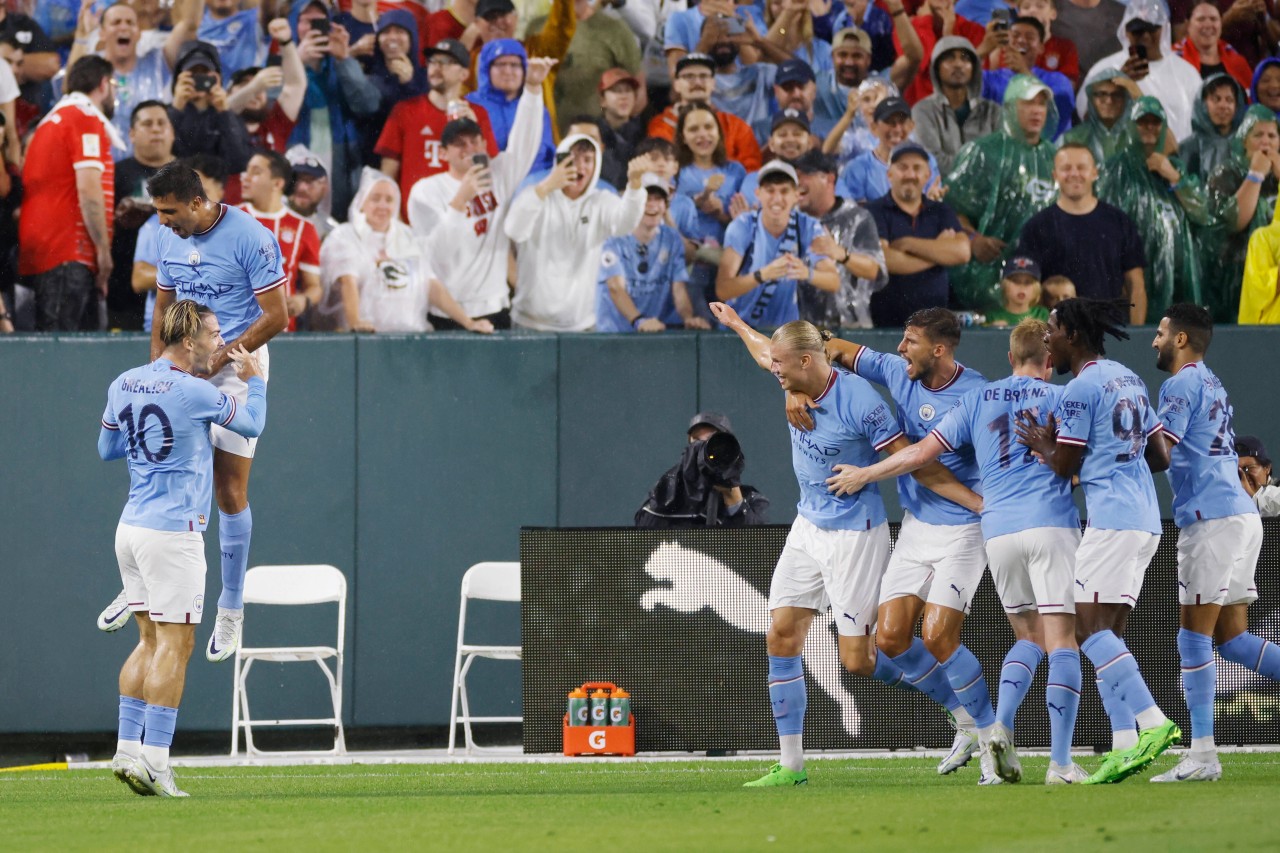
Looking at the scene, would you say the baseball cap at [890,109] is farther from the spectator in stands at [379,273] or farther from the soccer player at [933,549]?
the soccer player at [933,549]

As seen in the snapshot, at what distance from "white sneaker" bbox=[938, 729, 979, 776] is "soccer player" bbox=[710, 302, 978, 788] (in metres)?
0.84

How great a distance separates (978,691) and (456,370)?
6176 millimetres

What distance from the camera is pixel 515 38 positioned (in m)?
14.4

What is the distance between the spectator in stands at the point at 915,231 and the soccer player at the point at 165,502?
6684 millimetres

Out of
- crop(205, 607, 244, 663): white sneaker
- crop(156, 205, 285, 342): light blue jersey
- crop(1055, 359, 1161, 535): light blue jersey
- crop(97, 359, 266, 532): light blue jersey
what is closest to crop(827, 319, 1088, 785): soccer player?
crop(1055, 359, 1161, 535): light blue jersey

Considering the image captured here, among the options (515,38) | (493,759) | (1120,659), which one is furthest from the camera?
(515,38)

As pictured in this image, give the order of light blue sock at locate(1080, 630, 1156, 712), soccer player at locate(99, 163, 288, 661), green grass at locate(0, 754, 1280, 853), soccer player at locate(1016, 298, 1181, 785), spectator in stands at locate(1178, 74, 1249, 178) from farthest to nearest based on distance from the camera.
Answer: spectator in stands at locate(1178, 74, 1249, 178)
soccer player at locate(99, 163, 288, 661)
soccer player at locate(1016, 298, 1181, 785)
light blue sock at locate(1080, 630, 1156, 712)
green grass at locate(0, 754, 1280, 853)

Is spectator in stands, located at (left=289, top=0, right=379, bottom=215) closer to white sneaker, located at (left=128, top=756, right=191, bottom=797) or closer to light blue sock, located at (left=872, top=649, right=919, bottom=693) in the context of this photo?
white sneaker, located at (left=128, top=756, right=191, bottom=797)

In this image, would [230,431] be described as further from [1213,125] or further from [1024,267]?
[1213,125]

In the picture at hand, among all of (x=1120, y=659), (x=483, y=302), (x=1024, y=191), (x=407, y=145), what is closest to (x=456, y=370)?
(x=483, y=302)

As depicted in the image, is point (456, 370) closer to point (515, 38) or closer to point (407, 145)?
point (407, 145)

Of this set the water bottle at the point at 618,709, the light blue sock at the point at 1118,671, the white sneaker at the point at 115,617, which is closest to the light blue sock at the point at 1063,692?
the light blue sock at the point at 1118,671

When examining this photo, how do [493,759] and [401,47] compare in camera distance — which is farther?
[401,47]

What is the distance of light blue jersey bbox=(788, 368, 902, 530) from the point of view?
27.6ft
